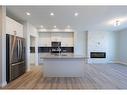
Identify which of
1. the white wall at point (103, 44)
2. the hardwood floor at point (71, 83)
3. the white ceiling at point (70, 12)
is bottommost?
the hardwood floor at point (71, 83)

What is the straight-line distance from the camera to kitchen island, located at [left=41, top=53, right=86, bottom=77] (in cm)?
670

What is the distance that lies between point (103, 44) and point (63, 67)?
20.8 feet

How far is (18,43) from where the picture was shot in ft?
21.5

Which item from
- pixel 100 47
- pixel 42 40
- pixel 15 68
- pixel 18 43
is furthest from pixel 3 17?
pixel 100 47

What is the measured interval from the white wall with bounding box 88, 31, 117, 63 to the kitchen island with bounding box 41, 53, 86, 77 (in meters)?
Answer: 5.57

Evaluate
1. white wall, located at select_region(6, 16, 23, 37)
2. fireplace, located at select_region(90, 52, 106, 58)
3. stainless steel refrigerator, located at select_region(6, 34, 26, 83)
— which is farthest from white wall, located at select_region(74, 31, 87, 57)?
stainless steel refrigerator, located at select_region(6, 34, 26, 83)

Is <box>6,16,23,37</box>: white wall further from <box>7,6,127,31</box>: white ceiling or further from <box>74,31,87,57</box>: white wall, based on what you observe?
<box>74,31,87,57</box>: white wall

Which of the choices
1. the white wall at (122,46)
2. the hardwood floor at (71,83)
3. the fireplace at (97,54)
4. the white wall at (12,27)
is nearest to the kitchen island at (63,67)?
the hardwood floor at (71,83)

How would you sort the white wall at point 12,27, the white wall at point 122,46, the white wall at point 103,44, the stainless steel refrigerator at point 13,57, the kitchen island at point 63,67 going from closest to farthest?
the stainless steel refrigerator at point 13,57 < the white wall at point 12,27 < the kitchen island at point 63,67 < the white wall at point 122,46 < the white wall at point 103,44

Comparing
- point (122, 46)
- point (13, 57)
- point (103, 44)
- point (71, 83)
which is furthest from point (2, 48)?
point (122, 46)

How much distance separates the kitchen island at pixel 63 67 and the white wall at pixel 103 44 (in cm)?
557

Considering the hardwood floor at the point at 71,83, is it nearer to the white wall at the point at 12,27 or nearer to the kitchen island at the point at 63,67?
the kitchen island at the point at 63,67

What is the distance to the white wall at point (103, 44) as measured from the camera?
12.1 m
